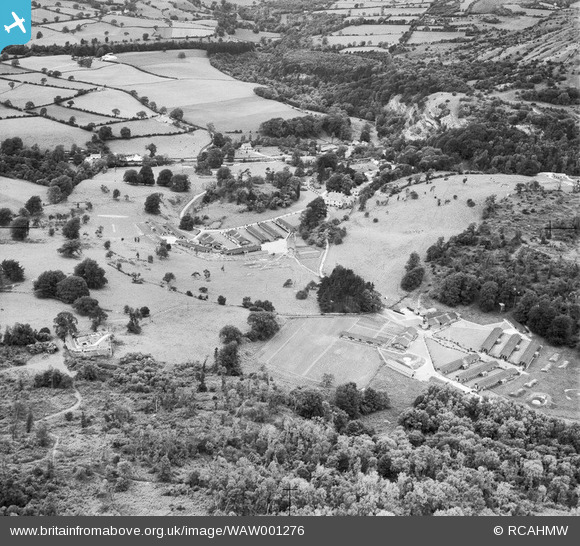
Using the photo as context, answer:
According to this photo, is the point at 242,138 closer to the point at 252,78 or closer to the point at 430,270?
the point at 252,78

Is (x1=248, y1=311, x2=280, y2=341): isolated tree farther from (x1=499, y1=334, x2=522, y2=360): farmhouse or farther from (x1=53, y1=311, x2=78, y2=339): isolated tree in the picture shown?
(x1=499, y1=334, x2=522, y2=360): farmhouse

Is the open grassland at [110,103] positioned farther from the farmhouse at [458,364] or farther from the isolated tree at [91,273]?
the farmhouse at [458,364]

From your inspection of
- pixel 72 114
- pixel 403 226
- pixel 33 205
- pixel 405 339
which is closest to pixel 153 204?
pixel 33 205

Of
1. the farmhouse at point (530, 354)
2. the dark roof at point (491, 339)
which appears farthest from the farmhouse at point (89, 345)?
the farmhouse at point (530, 354)

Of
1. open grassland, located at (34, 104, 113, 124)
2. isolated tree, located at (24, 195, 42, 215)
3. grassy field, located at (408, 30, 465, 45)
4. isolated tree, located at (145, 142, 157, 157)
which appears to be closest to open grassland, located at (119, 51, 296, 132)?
open grassland, located at (34, 104, 113, 124)
